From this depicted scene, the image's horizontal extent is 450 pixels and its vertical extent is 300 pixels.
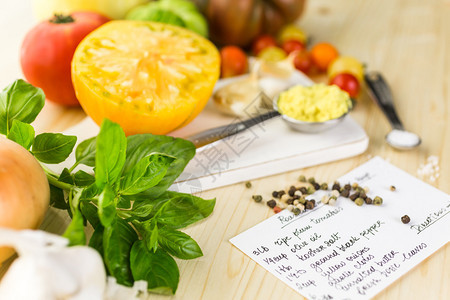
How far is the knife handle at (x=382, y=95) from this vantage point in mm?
1119

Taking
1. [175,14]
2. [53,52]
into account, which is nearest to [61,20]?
[53,52]

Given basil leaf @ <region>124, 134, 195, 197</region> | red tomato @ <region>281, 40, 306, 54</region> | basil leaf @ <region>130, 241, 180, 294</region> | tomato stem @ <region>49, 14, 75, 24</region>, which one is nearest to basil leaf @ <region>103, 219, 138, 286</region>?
basil leaf @ <region>130, 241, 180, 294</region>

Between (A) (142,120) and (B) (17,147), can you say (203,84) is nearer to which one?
(A) (142,120)

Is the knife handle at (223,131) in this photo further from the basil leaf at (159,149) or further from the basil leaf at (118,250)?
the basil leaf at (118,250)

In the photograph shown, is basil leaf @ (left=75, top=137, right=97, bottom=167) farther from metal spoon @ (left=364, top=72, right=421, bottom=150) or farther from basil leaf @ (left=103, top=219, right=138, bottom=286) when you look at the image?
metal spoon @ (left=364, top=72, right=421, bottom=150)

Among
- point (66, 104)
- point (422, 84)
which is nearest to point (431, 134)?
point (422, 84)

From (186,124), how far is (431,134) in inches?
20.2

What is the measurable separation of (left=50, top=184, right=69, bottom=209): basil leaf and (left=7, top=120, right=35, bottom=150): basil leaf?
7 cm

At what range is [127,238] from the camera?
0.71 m

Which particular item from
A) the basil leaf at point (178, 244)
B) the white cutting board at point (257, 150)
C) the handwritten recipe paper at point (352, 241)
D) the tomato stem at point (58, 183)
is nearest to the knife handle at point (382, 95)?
the white cutting board at point (257, 150)

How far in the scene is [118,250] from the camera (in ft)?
2.25

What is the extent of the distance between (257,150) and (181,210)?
0.29 m

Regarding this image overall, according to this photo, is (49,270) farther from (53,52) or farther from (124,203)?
(53,52)

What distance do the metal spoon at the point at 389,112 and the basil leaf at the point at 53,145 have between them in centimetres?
62
